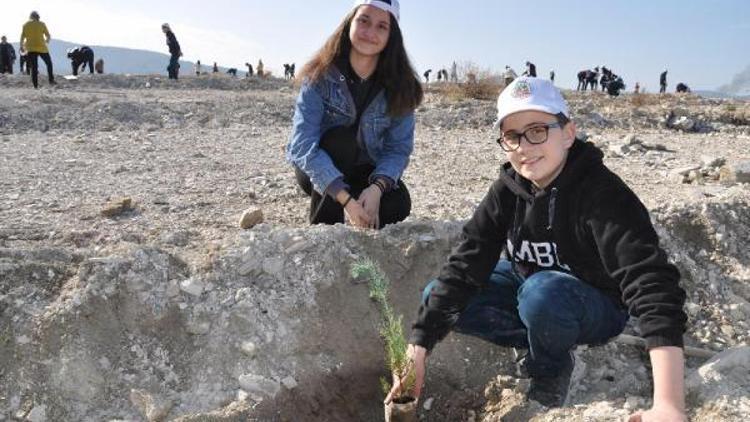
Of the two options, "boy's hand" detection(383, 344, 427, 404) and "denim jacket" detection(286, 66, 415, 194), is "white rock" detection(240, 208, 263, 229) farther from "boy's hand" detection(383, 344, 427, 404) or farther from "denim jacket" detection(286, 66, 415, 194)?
"boy's hand" detection(383, 344, 427, 404)

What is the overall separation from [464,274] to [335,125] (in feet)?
5.06

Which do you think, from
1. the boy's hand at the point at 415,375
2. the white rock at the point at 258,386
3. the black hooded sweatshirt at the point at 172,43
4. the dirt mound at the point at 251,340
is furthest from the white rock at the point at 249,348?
the black hooded sweatshirt at the point at 172,43

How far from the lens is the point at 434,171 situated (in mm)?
7004

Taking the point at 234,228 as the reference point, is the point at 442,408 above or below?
below

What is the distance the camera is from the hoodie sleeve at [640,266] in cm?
202

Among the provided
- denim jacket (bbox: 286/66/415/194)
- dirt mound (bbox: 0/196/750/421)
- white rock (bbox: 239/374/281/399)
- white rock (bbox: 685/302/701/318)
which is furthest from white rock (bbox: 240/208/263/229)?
white rock (bbox: 685/302/701/318)

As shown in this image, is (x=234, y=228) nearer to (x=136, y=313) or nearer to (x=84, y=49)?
(x=136, y=313)

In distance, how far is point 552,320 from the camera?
247cm

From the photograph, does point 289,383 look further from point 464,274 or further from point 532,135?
point 532,135

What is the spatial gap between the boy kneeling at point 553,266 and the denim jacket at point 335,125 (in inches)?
44.8

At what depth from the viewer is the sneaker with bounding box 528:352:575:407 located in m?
2.68

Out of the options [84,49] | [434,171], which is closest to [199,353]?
[434,171]

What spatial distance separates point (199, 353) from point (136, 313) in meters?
0.35

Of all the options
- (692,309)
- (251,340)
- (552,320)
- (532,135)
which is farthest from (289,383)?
(692,309)
